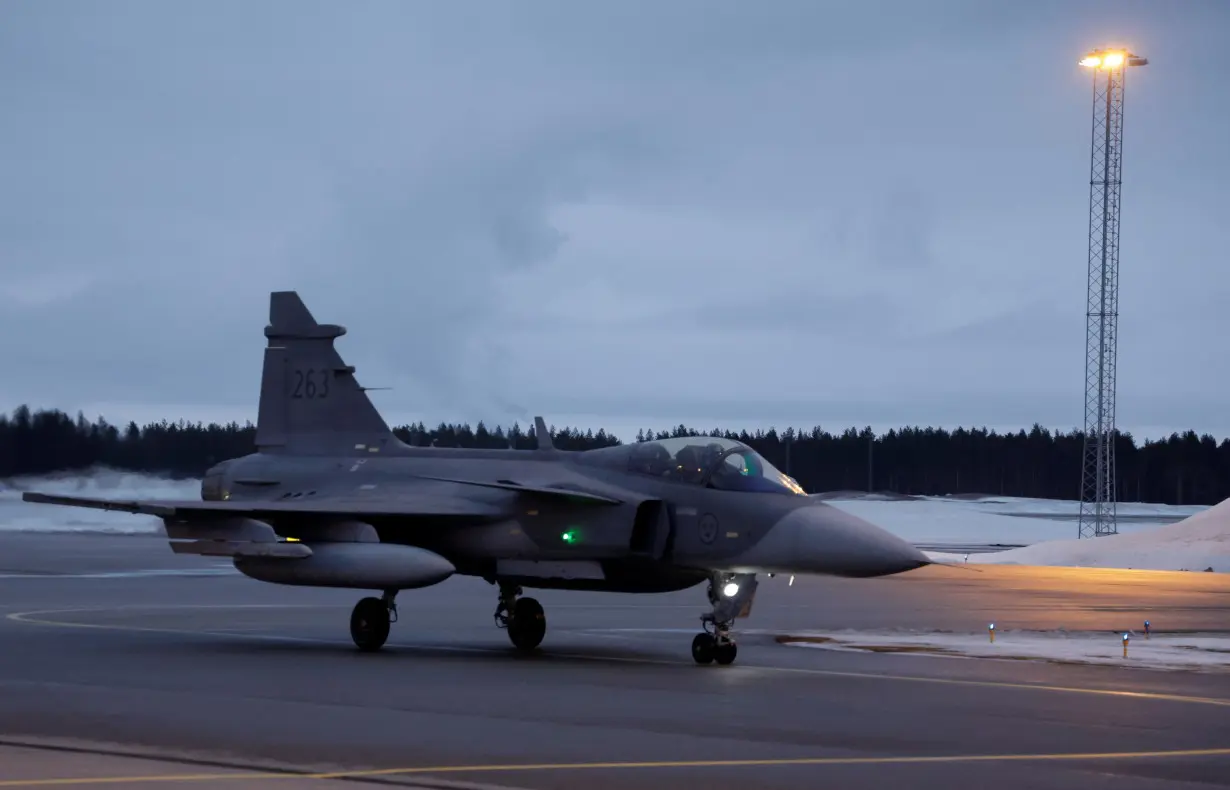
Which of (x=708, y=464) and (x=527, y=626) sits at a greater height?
(x=708, y=464)

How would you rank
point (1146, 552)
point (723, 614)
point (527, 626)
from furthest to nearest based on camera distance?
point (1146, 552) → point (527, 626) → point (723, 614)

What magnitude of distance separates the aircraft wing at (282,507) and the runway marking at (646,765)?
8.90 metres

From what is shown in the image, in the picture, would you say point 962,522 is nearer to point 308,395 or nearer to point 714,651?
point 308,395

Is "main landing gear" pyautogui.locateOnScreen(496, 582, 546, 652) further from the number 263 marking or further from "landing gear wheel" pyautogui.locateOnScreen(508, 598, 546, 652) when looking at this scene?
the number 263 marking

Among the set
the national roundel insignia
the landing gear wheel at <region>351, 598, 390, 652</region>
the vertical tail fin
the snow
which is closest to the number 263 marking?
the vertical tail fin

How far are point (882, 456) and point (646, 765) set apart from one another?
8699 cm

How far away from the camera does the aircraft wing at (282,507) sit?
18812mm

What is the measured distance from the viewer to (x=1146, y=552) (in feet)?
147

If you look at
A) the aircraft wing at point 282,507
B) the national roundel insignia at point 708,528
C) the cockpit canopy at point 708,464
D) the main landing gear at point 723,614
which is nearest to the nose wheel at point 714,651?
the main landing gear at point 723,614

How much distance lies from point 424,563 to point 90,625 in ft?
20.1

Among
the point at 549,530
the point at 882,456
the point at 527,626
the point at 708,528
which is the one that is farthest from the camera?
the point at 882,456

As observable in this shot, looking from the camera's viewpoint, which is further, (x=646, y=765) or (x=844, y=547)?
(x=844, y=547)

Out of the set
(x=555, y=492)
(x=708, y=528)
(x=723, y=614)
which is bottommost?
(x=723, y=614)

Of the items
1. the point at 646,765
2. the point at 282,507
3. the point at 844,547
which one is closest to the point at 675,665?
the point at 844,547
